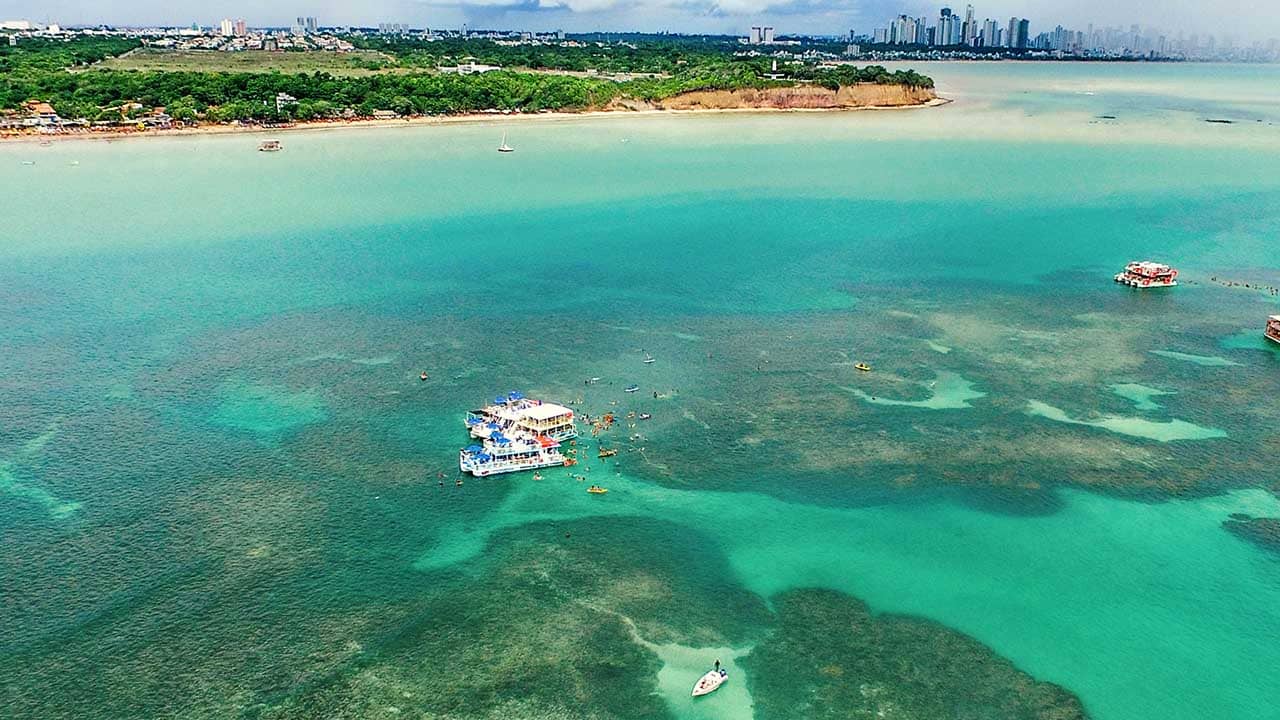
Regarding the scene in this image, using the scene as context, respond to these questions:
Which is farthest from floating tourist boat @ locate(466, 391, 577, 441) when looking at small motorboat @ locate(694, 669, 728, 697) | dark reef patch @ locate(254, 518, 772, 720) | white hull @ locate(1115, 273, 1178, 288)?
white hull @ locate(1115, 273, 1178, 288)

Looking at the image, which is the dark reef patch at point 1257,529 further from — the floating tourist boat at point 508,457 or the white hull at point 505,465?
the white hull at point 505,465

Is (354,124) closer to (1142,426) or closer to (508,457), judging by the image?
(508,457)

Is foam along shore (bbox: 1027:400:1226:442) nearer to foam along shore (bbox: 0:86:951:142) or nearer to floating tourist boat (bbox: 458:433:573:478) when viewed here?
floating tourist boat (bbox: 458:433:573:478)

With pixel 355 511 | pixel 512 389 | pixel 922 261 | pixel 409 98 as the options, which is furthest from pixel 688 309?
pixel 409 98

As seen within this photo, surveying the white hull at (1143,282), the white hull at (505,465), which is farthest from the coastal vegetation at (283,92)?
the white hull at (505,465)

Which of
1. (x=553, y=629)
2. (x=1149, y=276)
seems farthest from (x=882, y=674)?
(x=1149, y=276)

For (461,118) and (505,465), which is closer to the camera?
(505,465)

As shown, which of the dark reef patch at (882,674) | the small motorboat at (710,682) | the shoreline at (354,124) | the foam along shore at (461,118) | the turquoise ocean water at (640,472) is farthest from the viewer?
the foam along shore at (461,118)
